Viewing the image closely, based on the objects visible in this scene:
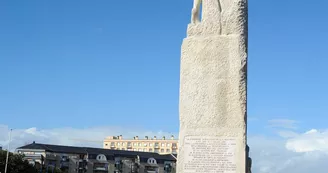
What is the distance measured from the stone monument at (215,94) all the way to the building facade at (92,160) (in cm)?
8060

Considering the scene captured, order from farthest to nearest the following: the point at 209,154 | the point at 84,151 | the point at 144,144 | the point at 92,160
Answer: the point at 144,144
the point at 84,151
the point at 92,160
the point at 209,154

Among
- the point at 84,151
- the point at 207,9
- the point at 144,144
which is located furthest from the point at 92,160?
the point at 207,9

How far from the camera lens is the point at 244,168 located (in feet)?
37.7

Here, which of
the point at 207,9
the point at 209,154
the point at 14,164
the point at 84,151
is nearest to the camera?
the point at 209,154

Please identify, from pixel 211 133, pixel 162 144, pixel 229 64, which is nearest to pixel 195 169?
pixel 211 133

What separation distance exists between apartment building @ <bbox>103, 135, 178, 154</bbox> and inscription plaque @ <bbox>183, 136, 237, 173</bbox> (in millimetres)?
158494

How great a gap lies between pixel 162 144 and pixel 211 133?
16422 centimetres

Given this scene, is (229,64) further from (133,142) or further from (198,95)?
(133,142)

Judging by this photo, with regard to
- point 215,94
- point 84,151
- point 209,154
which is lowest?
point 209,154

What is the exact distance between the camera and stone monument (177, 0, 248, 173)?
11.7 m

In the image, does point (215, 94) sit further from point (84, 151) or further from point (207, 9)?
point (84, 151)

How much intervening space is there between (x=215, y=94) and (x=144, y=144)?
551 ft

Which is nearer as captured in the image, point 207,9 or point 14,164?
point 207,9

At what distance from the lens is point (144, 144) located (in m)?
178
